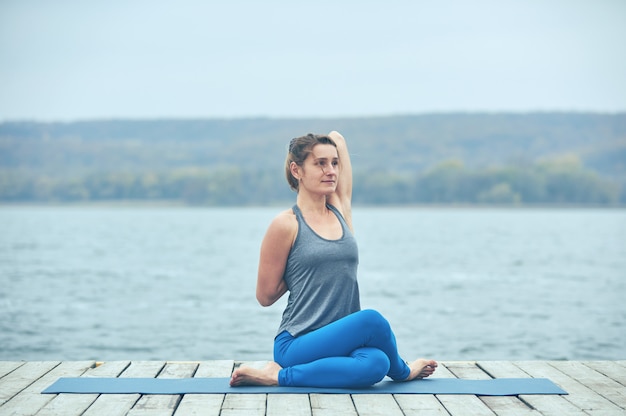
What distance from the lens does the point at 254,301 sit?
28.8 meters

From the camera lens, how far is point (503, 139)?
106938 millimetres

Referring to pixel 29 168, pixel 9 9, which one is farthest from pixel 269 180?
pixel 9 9

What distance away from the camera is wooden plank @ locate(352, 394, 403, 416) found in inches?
153

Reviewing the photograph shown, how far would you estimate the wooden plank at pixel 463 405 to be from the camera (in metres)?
3.91

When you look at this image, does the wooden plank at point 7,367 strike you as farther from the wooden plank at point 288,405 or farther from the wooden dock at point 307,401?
the wooden plank at point 288,405

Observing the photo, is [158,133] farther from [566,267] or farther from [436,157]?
[566,267]

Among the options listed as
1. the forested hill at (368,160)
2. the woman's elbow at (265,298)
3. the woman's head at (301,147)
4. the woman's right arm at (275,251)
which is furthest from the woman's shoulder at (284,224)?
the forested hill at (368,160)

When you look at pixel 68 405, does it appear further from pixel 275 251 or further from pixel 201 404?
pixel 275 251

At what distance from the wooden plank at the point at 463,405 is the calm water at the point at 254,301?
12734 millimetres

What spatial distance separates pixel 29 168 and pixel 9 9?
97.4m

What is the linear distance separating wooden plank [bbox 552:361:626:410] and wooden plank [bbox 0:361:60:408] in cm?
305

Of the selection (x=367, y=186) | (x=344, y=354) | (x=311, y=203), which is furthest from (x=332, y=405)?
(x=367, y=186)

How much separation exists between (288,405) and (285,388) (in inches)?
14.2

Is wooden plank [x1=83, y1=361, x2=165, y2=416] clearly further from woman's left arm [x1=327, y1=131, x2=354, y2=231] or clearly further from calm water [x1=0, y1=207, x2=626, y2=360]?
calm water [x1=0, y1=207, x2=626, y2=360]
